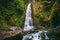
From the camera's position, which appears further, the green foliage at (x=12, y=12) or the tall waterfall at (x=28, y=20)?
the tall waterfall at (x=28, y=20)

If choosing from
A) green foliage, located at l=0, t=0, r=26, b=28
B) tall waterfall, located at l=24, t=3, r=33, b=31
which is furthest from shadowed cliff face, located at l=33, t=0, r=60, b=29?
green foliage, located at l=0, t=0, r=26, b=28

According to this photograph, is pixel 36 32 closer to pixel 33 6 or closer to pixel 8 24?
pixel 8 24

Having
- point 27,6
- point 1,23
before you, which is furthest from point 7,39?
point 27,6

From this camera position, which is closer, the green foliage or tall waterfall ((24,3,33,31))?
the green foliage

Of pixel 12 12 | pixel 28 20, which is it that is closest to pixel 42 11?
pixel 28 20

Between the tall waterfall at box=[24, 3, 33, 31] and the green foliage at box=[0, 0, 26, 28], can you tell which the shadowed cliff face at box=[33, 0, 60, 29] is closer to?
the tall waterfall at box=[24, 3, 33, 31]

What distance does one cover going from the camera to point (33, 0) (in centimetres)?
2270

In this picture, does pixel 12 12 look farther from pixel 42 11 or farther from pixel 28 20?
pixel 42 11

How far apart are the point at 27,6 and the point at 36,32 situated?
6213 mm

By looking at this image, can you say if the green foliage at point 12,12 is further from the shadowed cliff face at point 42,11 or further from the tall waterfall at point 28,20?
the shadowed cliff face at point 42,11

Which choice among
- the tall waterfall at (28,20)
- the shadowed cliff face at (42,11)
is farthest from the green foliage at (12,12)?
the shadowed cliff face at (42,11)

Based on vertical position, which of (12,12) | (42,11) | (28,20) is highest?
(12,12)

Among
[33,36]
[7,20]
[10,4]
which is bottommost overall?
[33,36]

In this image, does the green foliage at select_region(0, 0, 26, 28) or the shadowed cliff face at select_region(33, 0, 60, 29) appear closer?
the green foliage at select_region(0, 0, 26, 28)
